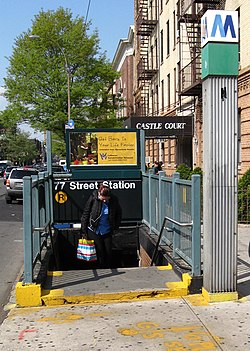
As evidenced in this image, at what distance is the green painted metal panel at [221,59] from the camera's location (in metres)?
5.49

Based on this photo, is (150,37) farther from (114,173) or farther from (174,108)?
(114,173)

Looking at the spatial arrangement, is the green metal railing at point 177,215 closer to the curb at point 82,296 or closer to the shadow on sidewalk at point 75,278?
the curb at point 82,296

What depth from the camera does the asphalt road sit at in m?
7.44

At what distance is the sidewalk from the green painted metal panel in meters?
2.83

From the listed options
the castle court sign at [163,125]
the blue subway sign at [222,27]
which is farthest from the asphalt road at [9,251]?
the castle court sign at [163,125]

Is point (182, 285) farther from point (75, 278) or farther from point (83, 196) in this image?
point (83, 196)

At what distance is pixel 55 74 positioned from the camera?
109 ft

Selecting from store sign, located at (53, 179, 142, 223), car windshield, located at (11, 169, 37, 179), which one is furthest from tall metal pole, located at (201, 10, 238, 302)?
car windshield, located at (11, 169, 37, 179)

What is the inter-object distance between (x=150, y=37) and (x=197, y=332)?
34.4 metres

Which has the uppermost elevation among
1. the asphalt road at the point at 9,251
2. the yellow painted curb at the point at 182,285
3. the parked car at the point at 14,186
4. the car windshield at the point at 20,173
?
the car windshield at the point at 20,173

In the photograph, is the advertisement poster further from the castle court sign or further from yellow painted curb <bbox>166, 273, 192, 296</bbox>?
the castle court sign

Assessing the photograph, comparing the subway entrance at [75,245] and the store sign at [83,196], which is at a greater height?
the store sign at [83,196]

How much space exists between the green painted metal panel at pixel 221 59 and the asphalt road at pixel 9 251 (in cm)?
402

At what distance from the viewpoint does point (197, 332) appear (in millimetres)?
4617
